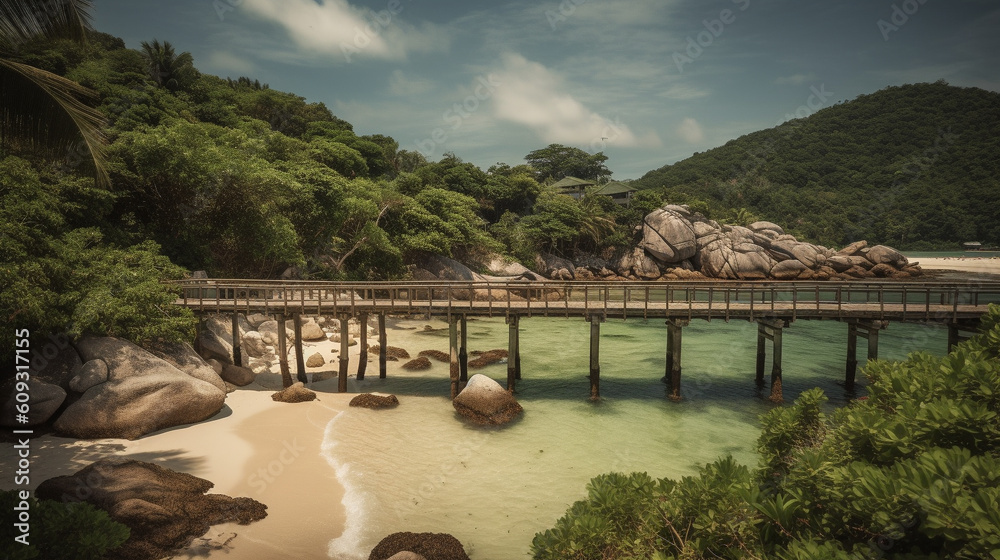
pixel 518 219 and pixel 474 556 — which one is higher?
Answer: pixel 518 219

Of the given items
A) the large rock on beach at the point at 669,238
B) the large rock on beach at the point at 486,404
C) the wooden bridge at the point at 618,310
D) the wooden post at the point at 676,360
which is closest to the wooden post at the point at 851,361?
the wooden bridge at the point at 618,310

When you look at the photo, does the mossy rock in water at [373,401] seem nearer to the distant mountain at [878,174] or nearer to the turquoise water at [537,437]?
the turquoise water at [537,437]

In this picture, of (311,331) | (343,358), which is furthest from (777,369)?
(311,331)

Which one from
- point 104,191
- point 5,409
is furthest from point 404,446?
point 104,191

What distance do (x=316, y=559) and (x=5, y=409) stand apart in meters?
10.5

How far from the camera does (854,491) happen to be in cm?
392

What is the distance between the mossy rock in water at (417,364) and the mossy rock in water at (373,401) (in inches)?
189

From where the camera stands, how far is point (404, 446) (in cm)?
1529

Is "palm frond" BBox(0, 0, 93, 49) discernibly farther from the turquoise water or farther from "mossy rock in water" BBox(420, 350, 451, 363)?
"mossy rock in water" BBox(420, 350, 451, 363)

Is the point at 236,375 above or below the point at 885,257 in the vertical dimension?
below

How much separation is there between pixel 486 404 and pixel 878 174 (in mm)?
114325

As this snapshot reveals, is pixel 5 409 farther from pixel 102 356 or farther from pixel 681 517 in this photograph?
pixel 681 517

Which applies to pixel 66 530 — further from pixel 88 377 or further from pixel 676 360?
pixel 676 360

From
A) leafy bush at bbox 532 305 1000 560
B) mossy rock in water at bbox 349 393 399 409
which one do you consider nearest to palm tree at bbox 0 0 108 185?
leafy bush at bbox 532 305 1000 560
